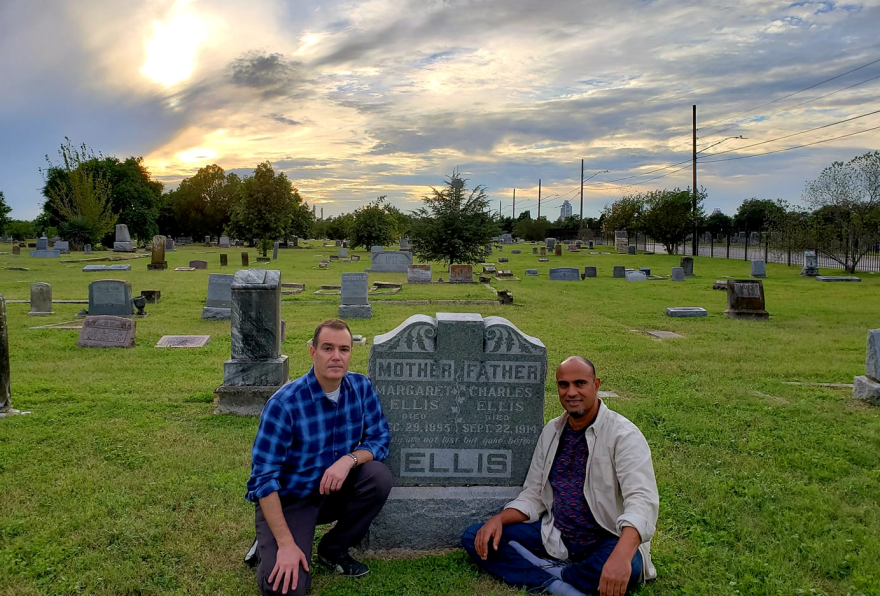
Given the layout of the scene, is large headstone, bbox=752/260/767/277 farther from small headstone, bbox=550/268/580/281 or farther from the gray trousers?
the gray trousers

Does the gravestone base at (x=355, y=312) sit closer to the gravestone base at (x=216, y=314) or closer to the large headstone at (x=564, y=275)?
the gravestone base at (x=216, y=314)

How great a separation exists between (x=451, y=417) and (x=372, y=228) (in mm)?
44716

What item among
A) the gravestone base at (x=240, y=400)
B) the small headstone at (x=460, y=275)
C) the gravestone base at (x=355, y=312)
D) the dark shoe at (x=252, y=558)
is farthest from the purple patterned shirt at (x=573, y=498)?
the small headstone at (x=460, y=275)

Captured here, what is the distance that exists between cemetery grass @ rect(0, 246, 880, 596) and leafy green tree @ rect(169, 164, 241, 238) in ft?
186

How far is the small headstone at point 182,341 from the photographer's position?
10.9 meters

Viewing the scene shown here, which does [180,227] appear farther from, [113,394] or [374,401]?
[374,401]

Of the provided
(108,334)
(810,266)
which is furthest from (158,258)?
(810,266)

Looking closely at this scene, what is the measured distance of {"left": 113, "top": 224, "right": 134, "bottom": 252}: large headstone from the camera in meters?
45.7

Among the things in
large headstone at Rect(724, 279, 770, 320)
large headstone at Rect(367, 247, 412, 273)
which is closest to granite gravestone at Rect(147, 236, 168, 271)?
large headstone at Rect(367, 247, 412, 273)

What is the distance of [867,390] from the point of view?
291 inches

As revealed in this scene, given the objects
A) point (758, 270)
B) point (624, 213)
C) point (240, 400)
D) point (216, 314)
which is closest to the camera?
point (240, 400)

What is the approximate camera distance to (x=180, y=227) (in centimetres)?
6812

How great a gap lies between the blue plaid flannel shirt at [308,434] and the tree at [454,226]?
80.3ft

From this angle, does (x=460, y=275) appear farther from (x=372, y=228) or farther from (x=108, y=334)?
(x=372, y=228)
